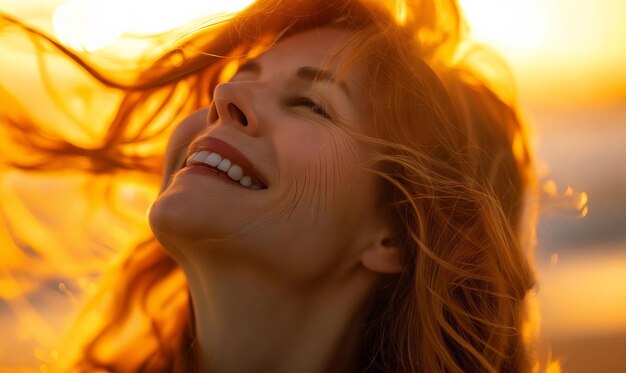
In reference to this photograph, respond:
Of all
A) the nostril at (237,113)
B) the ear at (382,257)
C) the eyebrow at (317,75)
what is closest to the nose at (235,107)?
the nostril at (237,113)

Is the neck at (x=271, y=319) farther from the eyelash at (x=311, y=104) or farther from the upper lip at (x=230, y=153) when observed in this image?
the eyelash at (x=311, y=104)

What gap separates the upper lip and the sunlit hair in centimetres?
23

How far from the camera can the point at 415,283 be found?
1.62 metres

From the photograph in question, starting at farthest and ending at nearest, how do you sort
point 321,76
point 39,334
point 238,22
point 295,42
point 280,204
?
point 39,334 → point 238,22 → point 295,42 → point 321,76 → point 280,204

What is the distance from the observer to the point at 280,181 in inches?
56.5

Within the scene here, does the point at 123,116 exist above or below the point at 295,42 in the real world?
below

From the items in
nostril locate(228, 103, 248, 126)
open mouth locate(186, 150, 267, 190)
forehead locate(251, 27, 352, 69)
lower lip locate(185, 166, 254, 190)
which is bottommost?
lower lip locate(185, 166, 254, 190)

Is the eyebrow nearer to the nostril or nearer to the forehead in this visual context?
the forehead

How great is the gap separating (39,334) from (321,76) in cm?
116

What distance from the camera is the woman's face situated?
1.42 m

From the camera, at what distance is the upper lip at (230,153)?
144cm

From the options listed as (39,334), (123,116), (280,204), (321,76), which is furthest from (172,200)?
(39,334)

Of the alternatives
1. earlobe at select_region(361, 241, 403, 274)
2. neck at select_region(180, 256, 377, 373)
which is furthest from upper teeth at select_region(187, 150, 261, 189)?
earlobe at select_region(361, 241, 403, 274)

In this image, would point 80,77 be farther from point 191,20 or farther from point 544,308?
point 544,308
